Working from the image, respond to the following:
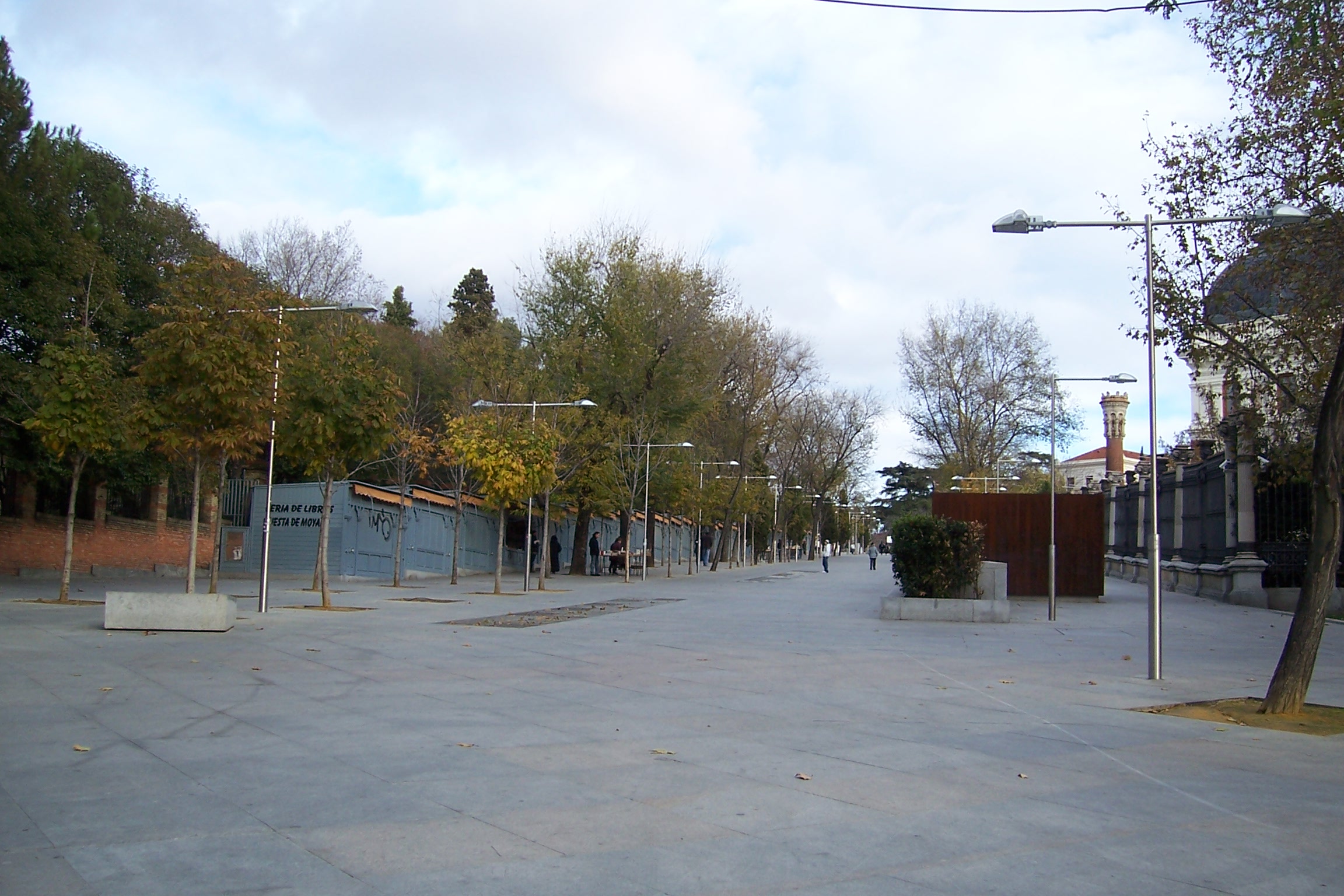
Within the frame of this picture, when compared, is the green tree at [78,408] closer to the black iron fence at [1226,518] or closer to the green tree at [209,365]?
the green tree at [209,365]

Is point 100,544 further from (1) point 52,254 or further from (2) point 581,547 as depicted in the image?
(2) point 581,547

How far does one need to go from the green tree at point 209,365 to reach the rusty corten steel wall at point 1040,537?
1748 centimetres

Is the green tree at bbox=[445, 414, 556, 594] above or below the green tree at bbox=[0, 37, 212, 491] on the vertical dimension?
below

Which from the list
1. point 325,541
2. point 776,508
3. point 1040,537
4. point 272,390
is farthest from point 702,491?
point 272,390

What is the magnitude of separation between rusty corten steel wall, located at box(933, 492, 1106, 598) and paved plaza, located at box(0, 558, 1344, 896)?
13.2 meters

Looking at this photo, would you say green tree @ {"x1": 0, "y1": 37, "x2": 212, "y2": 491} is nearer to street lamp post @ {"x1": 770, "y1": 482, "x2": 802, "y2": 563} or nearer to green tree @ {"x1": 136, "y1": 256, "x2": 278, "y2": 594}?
green tree @ {"x1": 136, "y1": 256, "x2": 278, "y2": 594}

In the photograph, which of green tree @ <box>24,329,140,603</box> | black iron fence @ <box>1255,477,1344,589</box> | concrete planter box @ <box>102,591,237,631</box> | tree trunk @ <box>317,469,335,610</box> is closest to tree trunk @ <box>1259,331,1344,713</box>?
concrete planter box @ <box>102,591,237,631</box>

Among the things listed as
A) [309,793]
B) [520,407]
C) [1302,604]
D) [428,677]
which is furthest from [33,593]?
[1302,604]

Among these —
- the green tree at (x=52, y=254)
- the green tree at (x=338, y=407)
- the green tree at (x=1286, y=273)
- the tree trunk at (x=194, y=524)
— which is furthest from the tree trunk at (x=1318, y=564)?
the green tree at (x=52, y=254)

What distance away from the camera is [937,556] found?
2191 centimetres

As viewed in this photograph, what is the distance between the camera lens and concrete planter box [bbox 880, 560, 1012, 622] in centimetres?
2127

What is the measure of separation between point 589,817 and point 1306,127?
16.8m

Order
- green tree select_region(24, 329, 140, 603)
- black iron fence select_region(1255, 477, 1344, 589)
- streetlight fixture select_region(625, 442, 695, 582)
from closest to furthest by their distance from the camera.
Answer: green tree select_region(24, 329, 140, 603) < black iron fence select_region(1255, 477, 1344, 589) < streetlight fixture select_region(625, 442, 695, 582)

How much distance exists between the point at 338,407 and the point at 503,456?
807cm
